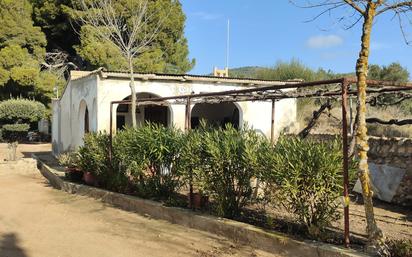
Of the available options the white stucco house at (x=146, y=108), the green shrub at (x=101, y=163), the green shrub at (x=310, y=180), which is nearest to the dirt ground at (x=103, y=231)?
the green shrub at (x=101, y=163)

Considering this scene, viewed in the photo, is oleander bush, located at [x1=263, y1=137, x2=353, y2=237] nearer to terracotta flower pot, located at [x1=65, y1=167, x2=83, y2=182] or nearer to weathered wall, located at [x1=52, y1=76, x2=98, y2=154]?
terracotta flower pot, located at [x1=65, y1=167, x2=83, y2=182]

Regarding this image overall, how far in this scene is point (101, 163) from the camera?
1229 centimetres

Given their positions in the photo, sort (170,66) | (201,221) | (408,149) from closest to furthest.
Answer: (201,221) < (408,149) < (170,66)

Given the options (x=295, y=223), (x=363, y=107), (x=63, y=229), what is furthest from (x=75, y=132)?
(x=363, y=107)

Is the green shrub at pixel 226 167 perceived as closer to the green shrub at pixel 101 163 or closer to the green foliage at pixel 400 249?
the green foliage at pixel 400 249

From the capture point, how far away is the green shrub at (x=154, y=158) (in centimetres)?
930

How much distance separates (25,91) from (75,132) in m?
15.6

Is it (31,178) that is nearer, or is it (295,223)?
(295,223)

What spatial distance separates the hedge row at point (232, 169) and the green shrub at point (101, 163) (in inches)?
1.7

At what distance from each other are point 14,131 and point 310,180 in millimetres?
29260

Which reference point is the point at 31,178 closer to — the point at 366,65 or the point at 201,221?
the point at 201,221

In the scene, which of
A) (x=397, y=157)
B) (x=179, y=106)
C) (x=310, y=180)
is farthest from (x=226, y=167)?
(x=179, y=106)

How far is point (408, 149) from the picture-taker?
1138 cm

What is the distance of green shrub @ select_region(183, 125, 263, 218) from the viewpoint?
24.6 ft
